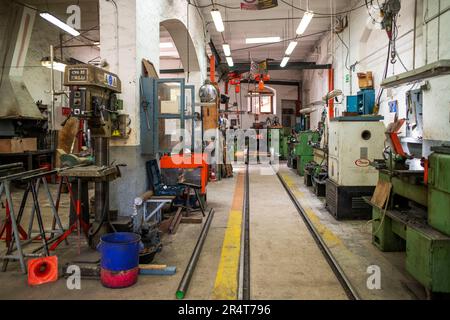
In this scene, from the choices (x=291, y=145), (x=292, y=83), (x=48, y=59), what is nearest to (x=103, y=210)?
(x=48, y=59)

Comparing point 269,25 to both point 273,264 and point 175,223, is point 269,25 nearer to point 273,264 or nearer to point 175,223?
point 175,223

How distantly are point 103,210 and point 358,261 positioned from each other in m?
2.51

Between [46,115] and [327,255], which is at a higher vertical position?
[46,115]

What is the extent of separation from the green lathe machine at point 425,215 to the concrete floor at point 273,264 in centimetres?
32

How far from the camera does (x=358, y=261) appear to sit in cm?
320

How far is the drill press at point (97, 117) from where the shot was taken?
3.21 metres

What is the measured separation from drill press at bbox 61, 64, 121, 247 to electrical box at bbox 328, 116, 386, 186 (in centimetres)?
289

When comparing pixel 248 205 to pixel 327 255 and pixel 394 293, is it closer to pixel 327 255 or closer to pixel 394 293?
pixel 327 255

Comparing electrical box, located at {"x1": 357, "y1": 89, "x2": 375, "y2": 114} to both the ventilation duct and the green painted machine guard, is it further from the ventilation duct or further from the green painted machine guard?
the ventilation duct

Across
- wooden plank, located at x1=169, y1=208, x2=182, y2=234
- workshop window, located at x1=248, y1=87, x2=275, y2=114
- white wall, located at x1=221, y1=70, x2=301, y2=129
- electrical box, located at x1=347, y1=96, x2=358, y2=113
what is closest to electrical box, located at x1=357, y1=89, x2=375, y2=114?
electrical box, located at x1=347, y1=96, x2=358, y2=113

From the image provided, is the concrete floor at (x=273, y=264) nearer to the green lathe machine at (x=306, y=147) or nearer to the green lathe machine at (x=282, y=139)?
the green lathe machine at (x=306, y=147)

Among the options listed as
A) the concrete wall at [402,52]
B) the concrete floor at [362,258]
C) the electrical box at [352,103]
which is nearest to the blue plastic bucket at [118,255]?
the concrete floor at [362,258]

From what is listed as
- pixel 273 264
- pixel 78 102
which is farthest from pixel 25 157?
pixel 273 264
